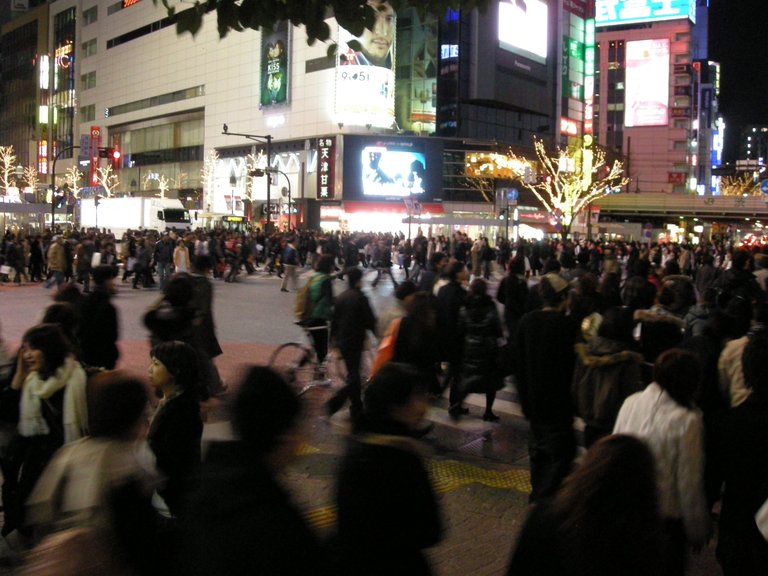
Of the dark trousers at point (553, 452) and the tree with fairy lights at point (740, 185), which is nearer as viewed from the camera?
the dark trousers at point (553, 452)

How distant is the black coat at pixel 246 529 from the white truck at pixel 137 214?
152 feet

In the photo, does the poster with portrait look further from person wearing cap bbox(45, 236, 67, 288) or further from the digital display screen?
person wearing cap bbox(45, 236, 67, 288)

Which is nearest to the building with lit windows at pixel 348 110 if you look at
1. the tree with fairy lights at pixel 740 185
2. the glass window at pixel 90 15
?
the glass window at pixel 90 15

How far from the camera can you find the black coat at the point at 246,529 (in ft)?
7.50

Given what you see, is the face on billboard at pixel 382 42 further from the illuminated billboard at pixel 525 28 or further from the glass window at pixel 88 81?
the glass window at pixel 88 81

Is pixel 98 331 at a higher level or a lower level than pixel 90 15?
lower

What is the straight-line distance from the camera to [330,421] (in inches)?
334

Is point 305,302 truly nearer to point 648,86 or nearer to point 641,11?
point 648,86

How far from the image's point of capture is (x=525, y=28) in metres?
72.6

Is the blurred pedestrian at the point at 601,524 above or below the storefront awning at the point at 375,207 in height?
below

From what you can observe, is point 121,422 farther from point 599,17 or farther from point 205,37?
point 599,17

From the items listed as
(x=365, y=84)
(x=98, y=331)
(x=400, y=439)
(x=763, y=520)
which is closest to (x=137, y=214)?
(x=365, y=84)

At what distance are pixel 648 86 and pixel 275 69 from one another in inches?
2156

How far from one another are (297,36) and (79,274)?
175 feet
